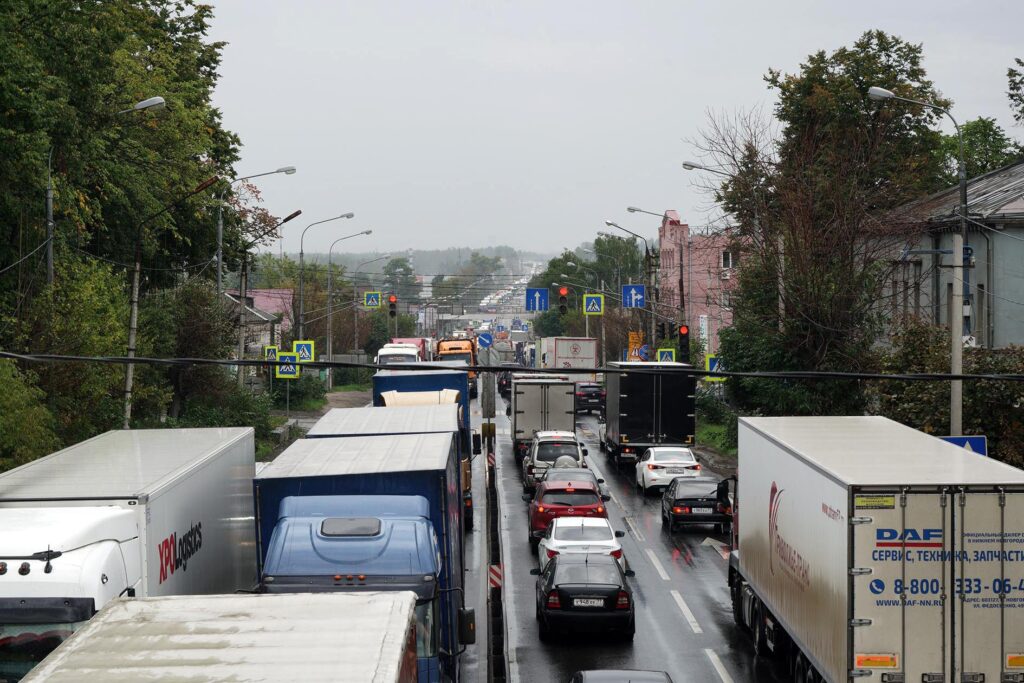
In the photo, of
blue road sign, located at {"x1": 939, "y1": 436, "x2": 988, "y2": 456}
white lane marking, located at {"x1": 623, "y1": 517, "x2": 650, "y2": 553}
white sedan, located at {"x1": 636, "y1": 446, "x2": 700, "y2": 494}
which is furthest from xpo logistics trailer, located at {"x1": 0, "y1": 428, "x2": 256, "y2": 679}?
white sedan, located at {"x1": 636, "y1": 446, "x2": 700, "y2": 494}

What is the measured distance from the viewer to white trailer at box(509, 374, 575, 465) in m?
42.6

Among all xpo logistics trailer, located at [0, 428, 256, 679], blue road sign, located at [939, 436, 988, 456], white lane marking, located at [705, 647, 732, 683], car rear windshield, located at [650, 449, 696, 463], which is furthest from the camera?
car rear windshield, located at [650, 449, 696, 463]

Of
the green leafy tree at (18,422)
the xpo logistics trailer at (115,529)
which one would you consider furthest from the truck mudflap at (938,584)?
the green leafy tree at (18,422)

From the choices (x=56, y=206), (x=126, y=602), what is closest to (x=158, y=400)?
(x=56, y=206)

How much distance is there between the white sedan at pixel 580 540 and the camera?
822 inches

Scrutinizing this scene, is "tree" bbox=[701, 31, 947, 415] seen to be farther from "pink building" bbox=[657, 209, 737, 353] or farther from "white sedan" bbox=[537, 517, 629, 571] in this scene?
"pink building" bbox=[657, 209, 737, 353]

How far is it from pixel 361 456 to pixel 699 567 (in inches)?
494

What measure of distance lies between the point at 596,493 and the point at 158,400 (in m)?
14.3

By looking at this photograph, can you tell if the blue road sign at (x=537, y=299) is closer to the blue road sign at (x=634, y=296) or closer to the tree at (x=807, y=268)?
the blue road sign at (x=634, y=296)

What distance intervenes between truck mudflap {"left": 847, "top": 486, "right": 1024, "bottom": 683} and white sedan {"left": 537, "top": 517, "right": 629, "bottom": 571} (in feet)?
29.2

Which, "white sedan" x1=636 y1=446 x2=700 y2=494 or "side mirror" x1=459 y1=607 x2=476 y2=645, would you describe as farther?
"white sedan" x1=636 y1=446 x2=700 y2=494

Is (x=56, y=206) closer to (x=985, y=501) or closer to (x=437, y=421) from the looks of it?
(x=437, y=421)

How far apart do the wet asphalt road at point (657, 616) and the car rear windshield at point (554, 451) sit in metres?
2.95

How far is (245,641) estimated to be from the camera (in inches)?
274
